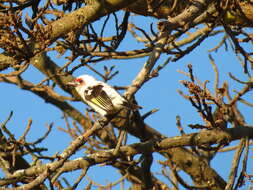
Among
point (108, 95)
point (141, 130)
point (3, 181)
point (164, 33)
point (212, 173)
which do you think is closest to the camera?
point (164, 33)

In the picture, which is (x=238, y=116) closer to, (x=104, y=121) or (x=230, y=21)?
(x=230, y=21)

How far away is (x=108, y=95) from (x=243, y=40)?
179 cm

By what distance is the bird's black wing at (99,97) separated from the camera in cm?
561

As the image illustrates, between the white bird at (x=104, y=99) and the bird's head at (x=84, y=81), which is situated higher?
the bird's head at (x=84, y=81)

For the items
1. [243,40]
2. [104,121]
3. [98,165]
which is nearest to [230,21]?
[243,40]

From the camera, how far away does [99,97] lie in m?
5.86

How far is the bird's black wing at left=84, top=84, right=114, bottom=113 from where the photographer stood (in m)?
5.61

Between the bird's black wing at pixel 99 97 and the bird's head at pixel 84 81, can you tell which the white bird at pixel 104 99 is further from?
the bird's head at pixel 84 81

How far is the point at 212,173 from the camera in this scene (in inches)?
277

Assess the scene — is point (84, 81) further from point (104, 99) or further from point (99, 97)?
point (104, 99)

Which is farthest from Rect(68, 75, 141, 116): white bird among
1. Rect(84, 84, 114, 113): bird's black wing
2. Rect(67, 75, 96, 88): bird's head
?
Rect(67, 75, 96, 88): bird's head

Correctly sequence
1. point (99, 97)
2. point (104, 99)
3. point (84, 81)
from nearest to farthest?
point (104, 99) → point (99, 97) → point (84, 81)

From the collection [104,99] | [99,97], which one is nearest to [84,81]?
[99,97]

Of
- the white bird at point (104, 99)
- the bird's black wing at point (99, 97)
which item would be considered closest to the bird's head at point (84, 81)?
the white bird at point (104, 99)
